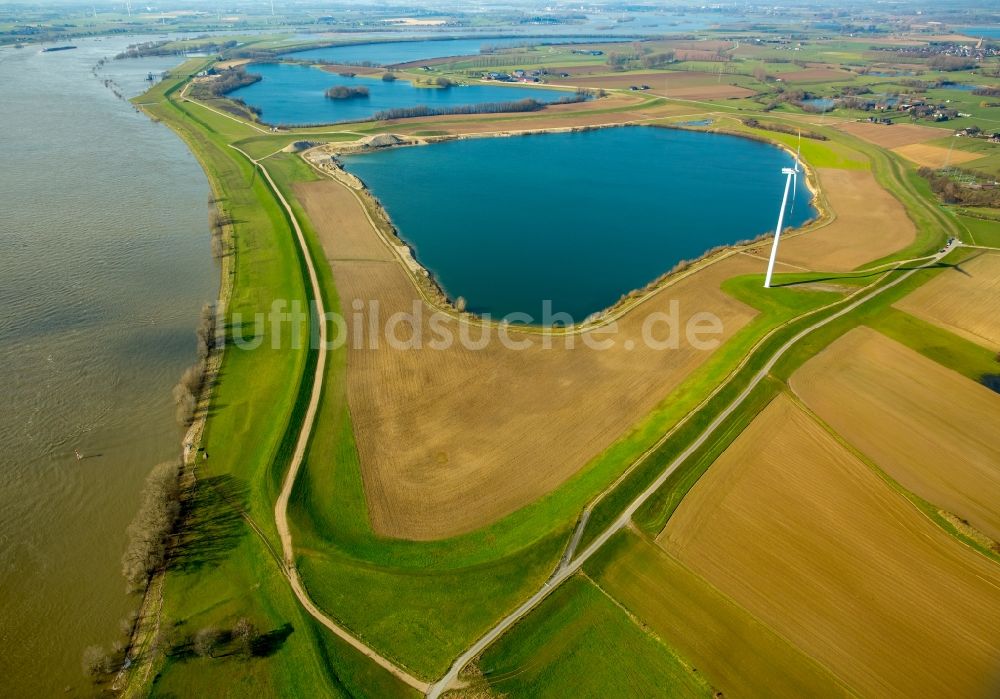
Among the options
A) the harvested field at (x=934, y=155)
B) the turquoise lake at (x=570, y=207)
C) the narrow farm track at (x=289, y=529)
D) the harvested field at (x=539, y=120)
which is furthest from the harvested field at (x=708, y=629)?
the harvested field at (x=539, y=120)

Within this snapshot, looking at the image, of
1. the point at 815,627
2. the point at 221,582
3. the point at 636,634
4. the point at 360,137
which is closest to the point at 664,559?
the point at 636,634

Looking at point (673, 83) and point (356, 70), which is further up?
point (356, 70)

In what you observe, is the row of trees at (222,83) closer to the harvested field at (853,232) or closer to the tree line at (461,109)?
the tree line at (461,109)

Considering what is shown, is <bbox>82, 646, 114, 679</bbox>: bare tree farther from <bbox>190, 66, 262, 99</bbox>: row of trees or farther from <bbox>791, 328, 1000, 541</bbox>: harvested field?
<bbox>190, 66, 262, 99</bbox>: row of trees

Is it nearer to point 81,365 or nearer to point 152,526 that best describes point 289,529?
point 152,526

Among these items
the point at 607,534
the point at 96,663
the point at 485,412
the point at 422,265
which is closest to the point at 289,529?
the point at 96,663
